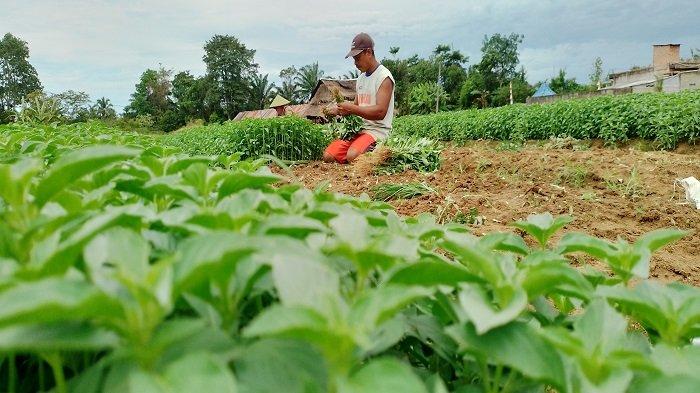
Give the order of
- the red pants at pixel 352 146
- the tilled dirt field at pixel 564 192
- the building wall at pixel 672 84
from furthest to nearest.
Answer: the building wall at pixel 672 84
the red pants at pixel 352 146
the tilled dirt field at pixel 564 192

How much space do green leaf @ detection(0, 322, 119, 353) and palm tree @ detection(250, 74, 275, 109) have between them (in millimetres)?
69628

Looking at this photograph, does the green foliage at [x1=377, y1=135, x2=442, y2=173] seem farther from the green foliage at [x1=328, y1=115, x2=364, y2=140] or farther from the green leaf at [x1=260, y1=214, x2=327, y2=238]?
the green leaf at [x1=260, y1=214, x2=327, y2=238]

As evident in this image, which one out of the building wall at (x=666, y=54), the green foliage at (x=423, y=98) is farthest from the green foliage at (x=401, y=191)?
the building wall at (x=666, y=54)

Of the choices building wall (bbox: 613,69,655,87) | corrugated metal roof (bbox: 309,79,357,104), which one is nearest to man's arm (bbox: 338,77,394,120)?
corrugated metal roof (bbox: 309,79,357,104)

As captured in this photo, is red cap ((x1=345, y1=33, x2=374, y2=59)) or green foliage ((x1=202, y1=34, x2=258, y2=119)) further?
green foliage ((x1=202, y1=34, x2=258, y2=119))

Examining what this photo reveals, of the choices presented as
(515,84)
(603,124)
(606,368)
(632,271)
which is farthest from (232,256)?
(515,84)

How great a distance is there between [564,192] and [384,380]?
548 centimetres

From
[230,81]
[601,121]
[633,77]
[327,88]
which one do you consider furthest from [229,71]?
[601,121]

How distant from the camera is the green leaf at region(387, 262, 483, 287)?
64 cm

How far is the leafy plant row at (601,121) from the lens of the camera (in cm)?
1238

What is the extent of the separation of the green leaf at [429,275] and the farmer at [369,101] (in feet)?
21.2

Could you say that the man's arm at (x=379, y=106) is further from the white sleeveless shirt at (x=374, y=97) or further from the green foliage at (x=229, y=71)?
the green foliage at (x=229, y=71)

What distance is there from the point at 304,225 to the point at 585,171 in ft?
22.0

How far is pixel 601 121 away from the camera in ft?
48.8
